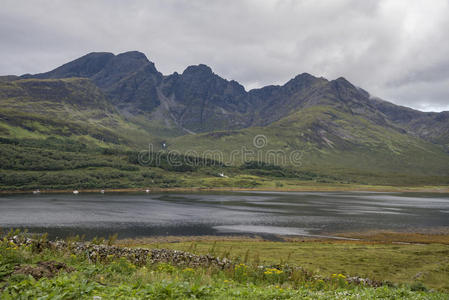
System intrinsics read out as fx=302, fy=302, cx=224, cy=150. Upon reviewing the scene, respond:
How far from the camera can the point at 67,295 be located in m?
10.8

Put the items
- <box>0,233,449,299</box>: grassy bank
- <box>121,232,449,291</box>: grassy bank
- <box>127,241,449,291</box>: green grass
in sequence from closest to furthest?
<box>0,233,449,299</box>: grassy bank → <box>121,232,449,291</box>: grassy bank → <box>127,241,449,291</box>: green grass

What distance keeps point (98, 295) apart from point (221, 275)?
9.86 m

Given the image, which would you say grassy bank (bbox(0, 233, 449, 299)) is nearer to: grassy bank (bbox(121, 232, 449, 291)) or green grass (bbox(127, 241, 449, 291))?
grassy bank (bbox(121, 232, 449, 291))

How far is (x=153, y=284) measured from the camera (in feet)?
43.8

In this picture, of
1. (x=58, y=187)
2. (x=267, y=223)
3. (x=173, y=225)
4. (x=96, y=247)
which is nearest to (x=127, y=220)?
(x=173, y=225)

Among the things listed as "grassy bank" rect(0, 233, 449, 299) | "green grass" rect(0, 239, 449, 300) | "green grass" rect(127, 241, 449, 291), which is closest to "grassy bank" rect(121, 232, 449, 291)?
"green grass" rect(127, 241, 449, 291)

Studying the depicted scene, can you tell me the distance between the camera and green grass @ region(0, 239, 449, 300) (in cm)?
1132

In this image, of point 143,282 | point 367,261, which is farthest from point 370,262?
point 143,282

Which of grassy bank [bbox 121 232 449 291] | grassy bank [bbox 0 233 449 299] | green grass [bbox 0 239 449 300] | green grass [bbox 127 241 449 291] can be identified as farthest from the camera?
green grass [bbox 127 241 449 291]

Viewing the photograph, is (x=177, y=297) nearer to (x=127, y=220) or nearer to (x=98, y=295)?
(x=98, y=295)

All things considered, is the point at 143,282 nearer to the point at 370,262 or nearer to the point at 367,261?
the point at 370,262

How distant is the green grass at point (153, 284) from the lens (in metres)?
11.3

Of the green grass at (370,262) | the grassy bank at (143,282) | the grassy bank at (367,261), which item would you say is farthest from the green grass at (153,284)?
the green grass at (370,262)

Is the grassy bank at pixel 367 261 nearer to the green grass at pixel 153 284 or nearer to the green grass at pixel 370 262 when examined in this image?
the green grass at pixel 370 262
